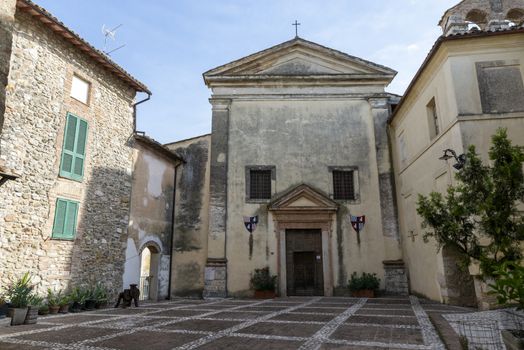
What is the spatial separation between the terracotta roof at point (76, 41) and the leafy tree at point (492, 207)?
9530 mm

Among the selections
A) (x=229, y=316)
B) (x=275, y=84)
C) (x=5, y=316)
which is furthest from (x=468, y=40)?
(x=5, y=316)

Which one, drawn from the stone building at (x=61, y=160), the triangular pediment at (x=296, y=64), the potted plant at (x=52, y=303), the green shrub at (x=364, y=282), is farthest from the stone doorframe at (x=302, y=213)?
the potted plant at (x=52, y=303)

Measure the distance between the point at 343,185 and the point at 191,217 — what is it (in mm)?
6058

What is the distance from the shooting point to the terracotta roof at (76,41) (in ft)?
28.4

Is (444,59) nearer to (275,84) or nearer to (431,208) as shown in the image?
(431,208)

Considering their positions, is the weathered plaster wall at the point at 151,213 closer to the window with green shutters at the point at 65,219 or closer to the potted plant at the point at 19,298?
the window with green shutters at the point at 65,219

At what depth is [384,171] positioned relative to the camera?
14.1 m

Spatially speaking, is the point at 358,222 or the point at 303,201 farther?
the point at 303,201

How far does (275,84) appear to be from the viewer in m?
15.3

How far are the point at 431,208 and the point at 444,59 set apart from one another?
18.0ft

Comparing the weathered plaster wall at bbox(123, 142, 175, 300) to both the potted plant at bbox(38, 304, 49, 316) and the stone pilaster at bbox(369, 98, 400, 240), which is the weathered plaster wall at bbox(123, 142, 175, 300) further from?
the stone pilaster at bbox(369, 98, 400, 240)

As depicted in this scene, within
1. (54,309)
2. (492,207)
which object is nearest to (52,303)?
(54,309)

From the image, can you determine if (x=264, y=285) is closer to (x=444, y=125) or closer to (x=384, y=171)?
(x=384, y=171)

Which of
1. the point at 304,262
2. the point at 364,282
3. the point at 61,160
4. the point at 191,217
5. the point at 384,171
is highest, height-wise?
the point at 384,171
